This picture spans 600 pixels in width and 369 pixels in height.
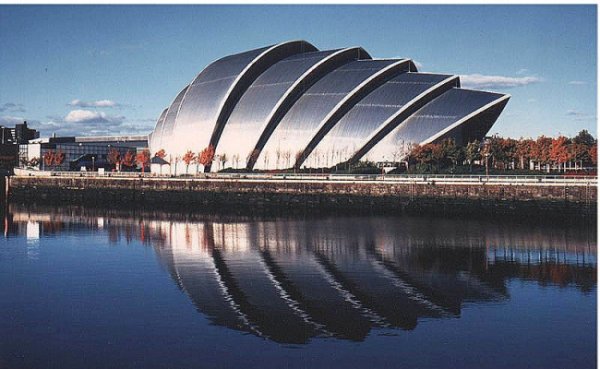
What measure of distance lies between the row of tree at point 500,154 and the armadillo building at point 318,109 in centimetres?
196

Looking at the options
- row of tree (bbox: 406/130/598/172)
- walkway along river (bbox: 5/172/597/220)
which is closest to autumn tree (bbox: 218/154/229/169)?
walkway along river (bbox: 5/172/597/220)

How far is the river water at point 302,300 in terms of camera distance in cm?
1348

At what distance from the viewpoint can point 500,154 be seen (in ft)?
207

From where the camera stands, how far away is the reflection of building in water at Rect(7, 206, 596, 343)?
16469 mm

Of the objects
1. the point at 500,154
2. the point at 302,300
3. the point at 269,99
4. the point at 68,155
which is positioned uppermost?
the point at 269,99

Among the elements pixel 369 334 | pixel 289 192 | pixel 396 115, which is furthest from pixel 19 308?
pixel 396 115

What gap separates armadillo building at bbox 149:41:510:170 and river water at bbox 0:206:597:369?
30206 millimetres

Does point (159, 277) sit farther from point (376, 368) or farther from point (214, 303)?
point (376, 368)

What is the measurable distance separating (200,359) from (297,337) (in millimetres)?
2387

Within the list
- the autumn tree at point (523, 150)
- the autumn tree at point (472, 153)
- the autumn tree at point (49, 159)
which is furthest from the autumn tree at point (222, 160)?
the autumn tree at point (49, 159)

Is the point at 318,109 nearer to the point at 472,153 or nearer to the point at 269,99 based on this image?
the point at 269,99

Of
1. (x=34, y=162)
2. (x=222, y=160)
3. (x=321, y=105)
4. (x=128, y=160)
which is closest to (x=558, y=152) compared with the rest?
(x=321, y=105)

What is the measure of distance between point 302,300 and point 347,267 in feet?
18.1

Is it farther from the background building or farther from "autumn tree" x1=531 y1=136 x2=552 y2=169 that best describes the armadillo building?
the background building
